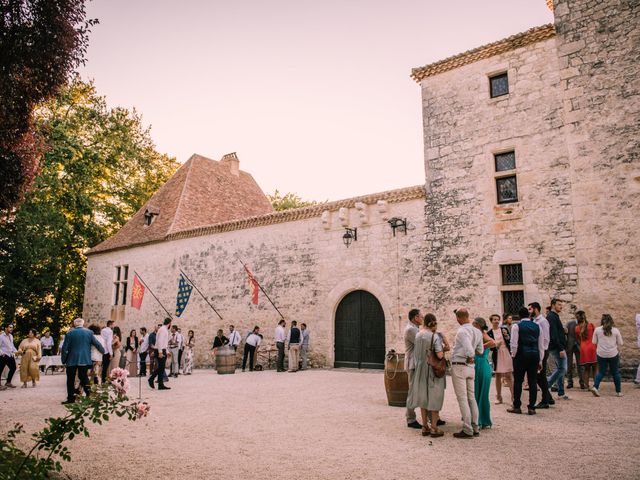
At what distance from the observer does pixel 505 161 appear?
1202 cm

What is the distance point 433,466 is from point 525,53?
1156 cm

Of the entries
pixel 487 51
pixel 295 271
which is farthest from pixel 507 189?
pixel 295 271

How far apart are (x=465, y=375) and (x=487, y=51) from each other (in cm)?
1027

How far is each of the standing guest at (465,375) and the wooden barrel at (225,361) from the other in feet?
30.6

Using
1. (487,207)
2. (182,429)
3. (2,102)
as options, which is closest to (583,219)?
(487,207)

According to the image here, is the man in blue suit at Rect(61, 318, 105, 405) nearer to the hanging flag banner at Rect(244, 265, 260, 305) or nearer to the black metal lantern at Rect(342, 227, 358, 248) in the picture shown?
the hanging flag banner at Rect(244, 265, 260, 305)

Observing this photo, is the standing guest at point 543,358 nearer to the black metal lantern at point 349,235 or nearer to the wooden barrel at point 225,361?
the black metal lantern at point 349,235

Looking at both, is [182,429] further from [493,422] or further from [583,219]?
[583,219]

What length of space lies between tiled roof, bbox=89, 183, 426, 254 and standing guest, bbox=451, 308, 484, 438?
295 inches

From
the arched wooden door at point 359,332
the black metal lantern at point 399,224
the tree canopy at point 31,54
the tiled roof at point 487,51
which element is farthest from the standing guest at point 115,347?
the tiled roof at point 487,51

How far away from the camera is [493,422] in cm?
642

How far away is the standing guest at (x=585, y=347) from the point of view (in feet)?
29.0

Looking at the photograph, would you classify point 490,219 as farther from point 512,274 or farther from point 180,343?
point 180,343

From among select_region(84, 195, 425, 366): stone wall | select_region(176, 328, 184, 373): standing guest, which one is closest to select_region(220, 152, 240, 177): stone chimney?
select_region(84, 195, 425, 366): stone wall
